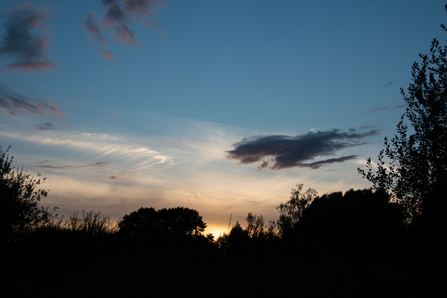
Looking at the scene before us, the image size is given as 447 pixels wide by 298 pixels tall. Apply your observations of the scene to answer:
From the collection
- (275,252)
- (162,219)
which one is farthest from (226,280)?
(162,219)

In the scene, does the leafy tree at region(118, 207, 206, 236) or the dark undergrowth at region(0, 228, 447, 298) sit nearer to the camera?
the dark undergrowth at region(0, 228, 447, 298)

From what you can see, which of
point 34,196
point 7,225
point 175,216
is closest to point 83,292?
point 7,225

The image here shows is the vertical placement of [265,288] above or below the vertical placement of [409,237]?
below

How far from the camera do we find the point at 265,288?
26.2 feet

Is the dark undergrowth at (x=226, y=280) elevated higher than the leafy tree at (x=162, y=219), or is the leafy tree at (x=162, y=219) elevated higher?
the leafy tree at (x=162, y=219)

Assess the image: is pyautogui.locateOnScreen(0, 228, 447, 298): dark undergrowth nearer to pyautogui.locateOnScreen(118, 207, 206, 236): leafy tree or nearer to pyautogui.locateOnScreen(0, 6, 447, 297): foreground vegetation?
Answer: pyautogui.locateOnScreen(0, 6, 447, 297): foreground vegetation

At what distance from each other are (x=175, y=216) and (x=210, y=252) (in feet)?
91.4

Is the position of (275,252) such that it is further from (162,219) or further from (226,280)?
(162,219)

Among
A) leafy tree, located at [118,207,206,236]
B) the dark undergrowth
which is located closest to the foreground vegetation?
the dark undergrowth

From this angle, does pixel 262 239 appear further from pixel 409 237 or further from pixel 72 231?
pixel 72 231

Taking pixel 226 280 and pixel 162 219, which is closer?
pixel 226 280

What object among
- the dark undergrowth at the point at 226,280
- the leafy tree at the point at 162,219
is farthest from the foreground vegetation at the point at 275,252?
the leafy tree at the point at 162,219

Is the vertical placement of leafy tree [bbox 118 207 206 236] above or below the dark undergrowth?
above

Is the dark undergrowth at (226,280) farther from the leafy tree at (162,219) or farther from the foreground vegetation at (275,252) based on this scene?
the leafy tree at (162,219)
